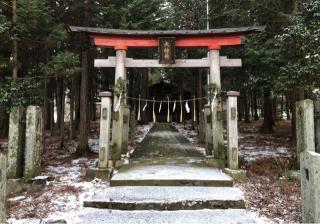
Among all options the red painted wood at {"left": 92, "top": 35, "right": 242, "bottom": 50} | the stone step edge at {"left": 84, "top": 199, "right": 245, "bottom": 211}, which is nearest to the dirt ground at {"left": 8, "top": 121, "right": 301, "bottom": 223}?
the stone step edge at {"left": 84, "top": 199, "right": 245, "bottom": 211}

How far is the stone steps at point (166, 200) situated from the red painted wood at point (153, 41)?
5694 mm

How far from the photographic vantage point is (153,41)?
1106 cm

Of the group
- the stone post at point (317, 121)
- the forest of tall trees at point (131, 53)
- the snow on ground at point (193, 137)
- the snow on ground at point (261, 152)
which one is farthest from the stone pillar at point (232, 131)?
the snow on ground at point (193, 137)

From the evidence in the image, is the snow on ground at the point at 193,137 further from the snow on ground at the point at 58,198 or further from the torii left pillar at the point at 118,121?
the snow on ground at the point at 58,198

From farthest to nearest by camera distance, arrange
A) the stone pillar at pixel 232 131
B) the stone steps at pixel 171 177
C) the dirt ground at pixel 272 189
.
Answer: the stone pillar at pixel 232 131, the stone steps at pixel 171 177, the dirt ground at pixel 272 189

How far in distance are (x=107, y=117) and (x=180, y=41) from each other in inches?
163

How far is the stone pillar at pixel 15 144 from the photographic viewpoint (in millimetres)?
7790

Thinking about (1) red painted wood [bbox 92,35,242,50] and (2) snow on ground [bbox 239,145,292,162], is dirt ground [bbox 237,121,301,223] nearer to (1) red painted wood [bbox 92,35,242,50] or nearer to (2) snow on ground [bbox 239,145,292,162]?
(2) snow on ground [bbox 239,145,292,162]

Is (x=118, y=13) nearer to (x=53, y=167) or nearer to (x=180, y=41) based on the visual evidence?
(x=180, y=41)

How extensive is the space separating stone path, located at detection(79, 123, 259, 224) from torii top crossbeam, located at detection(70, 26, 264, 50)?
14.7ft

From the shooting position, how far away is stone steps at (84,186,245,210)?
614cm

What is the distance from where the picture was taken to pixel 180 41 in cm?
1109

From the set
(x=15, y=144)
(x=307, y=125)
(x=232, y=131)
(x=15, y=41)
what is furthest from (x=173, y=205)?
(x=15, y=41)

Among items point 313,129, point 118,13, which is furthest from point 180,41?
point 313,129
